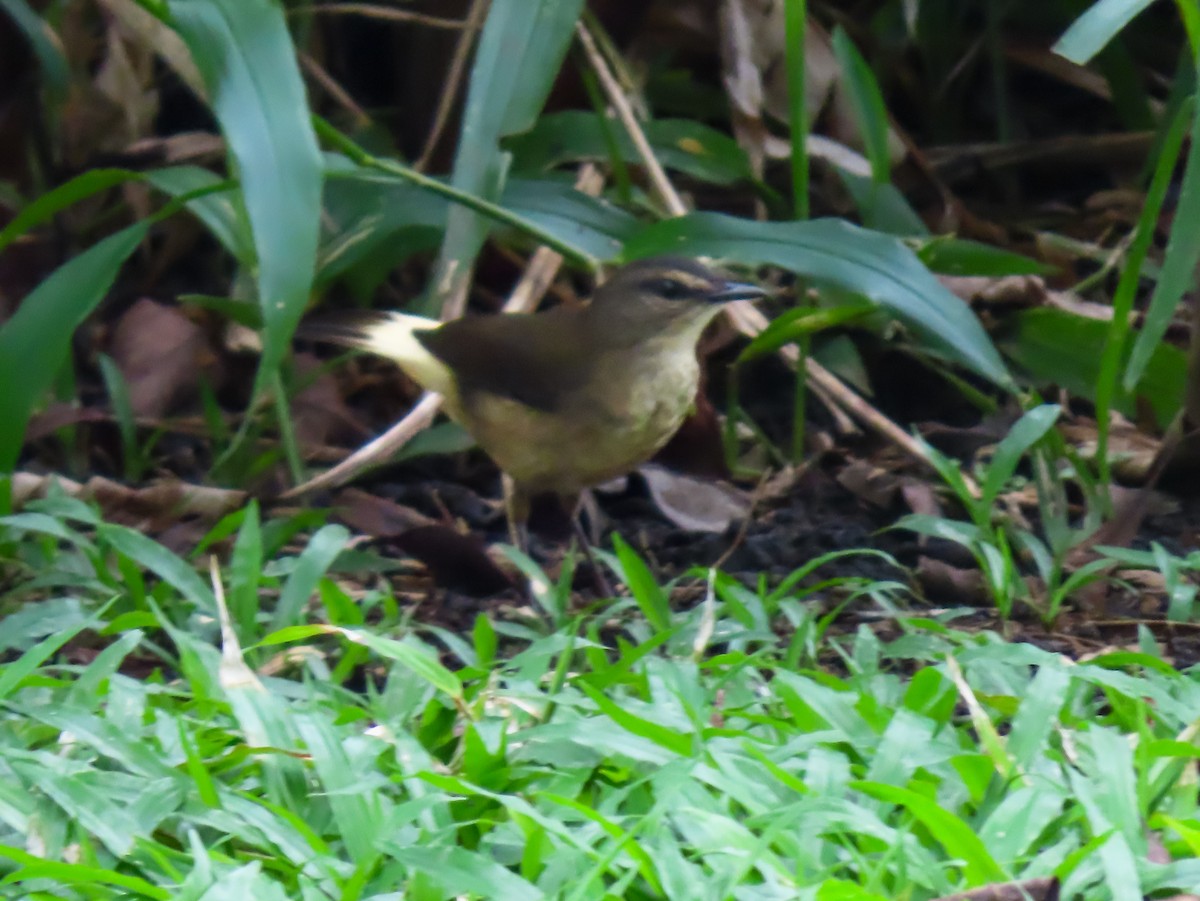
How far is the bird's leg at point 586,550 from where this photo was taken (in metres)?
4.13

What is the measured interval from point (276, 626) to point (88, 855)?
1.19m

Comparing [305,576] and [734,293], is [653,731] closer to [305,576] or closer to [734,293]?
[305,576]

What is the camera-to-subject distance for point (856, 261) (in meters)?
3.86

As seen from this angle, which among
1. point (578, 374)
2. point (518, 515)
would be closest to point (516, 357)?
point (578, 374)

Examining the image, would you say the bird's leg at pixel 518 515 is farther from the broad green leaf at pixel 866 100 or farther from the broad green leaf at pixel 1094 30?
the broad green leaf at pixel 1094 30

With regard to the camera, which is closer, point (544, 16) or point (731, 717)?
point (731, 717)

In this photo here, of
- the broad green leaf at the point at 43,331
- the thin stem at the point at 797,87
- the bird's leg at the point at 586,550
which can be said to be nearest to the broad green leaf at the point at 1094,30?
the thin stem at the point at 797,87

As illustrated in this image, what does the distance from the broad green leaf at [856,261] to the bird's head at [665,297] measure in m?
0.35

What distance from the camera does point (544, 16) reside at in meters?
3.89

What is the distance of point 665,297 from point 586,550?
0.77m

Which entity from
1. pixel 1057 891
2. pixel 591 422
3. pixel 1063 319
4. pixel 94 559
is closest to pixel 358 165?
pixel 591 422

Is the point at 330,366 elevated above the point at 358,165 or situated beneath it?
situated beneath

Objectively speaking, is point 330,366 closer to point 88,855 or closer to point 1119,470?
point 1119,470

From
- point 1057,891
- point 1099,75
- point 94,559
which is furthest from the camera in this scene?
point 1099,75
